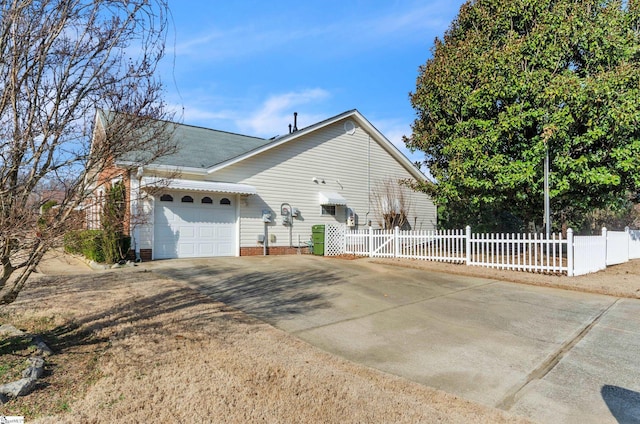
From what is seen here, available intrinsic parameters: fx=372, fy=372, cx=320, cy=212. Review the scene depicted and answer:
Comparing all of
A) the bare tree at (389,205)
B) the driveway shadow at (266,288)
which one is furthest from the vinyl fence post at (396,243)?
the bare tree at (389,205)

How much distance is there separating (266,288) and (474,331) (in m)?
4.32

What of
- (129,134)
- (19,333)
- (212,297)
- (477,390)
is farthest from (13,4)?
(477,390)

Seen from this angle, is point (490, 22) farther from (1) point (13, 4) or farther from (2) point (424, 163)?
(1) point (13, 4)

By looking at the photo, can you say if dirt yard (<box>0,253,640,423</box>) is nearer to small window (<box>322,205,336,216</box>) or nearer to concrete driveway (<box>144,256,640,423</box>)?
concrete driveway (<box>144,256,640,423</box>)

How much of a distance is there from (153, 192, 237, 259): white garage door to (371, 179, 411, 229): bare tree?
739 cm

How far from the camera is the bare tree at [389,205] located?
17938mm

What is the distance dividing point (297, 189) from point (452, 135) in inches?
252

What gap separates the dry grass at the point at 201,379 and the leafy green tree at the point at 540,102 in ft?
31.7

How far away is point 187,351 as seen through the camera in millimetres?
4211

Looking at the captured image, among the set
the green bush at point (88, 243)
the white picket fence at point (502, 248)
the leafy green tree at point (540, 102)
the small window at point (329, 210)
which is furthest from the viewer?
the small window at point (329, 210)

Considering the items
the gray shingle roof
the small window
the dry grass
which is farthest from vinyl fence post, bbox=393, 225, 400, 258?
the dry grass

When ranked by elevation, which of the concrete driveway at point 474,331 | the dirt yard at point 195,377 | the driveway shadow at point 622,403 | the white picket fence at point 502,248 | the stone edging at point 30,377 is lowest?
the driveway shadow at point 622,403

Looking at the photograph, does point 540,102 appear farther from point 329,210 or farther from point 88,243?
point 88,243

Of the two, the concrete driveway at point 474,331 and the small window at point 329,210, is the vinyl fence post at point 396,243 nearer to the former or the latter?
the concrete driveway at point 474,331
